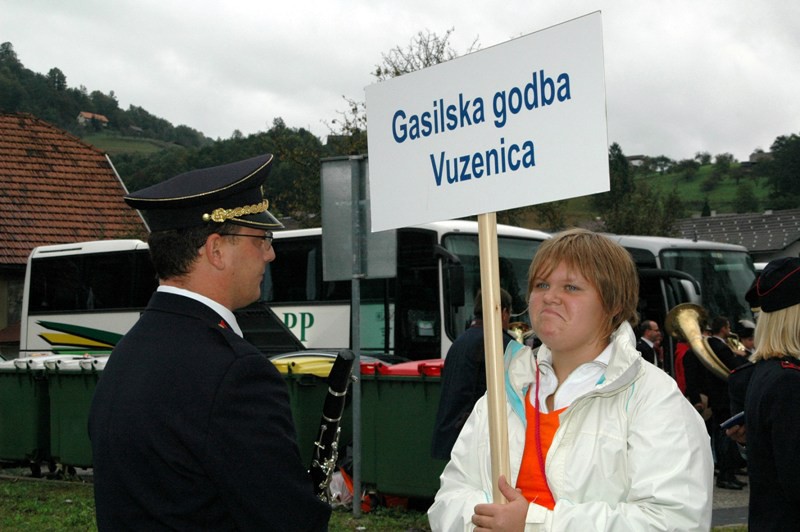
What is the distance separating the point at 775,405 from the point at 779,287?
0.48 m

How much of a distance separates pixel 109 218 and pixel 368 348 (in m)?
22.2

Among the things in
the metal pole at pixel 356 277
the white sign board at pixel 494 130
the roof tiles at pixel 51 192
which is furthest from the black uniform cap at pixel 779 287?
the roof tiles at pixel 51 192

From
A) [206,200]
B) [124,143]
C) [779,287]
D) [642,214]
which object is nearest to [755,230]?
[642,214]

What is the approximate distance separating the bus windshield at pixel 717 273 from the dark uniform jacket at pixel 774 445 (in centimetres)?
1549

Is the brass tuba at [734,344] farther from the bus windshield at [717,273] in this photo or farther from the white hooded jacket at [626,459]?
the white hooded jacket at [626,459]

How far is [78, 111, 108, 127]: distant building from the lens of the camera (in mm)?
102875

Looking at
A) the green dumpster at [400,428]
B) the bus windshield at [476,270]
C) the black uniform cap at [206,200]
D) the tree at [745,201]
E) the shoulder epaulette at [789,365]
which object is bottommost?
the green dumpster at [400,428]

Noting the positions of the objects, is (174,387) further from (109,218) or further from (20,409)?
(109,218)

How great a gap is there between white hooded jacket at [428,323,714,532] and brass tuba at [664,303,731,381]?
10916mm

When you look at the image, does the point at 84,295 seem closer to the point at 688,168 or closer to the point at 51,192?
the point at 51,192

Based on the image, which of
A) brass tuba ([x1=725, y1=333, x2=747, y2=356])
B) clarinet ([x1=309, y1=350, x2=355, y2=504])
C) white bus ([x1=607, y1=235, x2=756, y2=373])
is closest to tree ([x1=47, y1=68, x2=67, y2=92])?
white bus ([x1=607, y1=235, x2=756, y2=373])

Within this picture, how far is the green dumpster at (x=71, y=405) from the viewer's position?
12297mm

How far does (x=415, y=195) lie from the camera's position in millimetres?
3416

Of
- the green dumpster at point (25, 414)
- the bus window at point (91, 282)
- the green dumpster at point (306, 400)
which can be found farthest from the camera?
the bus window at point (91, 282)
